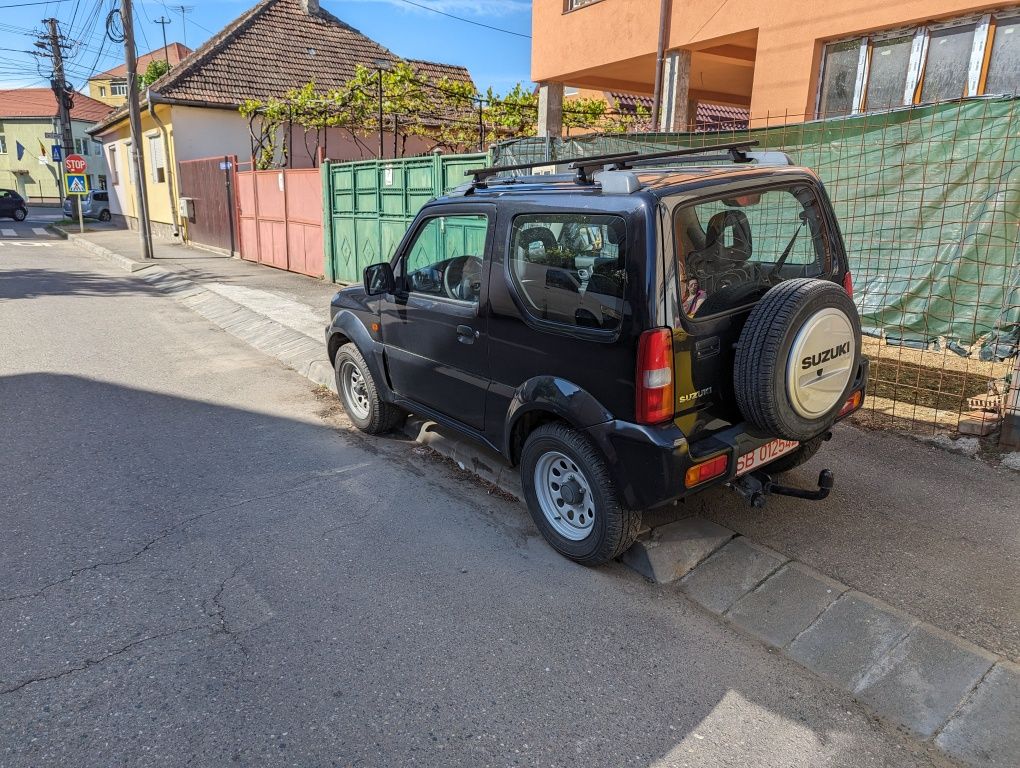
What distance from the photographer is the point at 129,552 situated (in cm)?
371

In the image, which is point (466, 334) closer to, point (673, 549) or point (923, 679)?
point (673, 549)

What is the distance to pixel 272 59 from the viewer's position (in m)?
22.3

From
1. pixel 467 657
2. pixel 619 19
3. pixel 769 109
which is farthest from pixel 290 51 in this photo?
pixel 467 657

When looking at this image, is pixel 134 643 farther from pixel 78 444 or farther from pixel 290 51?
pixel 290 51

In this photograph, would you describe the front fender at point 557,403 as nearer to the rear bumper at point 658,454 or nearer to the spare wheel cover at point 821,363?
the rear bumper at point 658,454

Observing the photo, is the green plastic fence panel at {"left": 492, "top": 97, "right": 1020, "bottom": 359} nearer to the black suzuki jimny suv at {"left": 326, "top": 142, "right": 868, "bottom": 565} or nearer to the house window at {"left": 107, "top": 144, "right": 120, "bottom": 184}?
the black suzuki jimny suv at {"left": 326, "top": 142, "right": 868, "bottom": 565}

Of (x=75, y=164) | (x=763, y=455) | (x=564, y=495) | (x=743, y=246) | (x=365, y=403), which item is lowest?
(x=365, y=403)

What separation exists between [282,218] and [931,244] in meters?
12.2

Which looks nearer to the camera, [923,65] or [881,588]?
[881,588]

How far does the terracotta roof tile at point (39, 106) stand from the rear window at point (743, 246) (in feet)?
213

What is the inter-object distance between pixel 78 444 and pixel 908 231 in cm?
674

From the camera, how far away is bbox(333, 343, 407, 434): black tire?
530 cm

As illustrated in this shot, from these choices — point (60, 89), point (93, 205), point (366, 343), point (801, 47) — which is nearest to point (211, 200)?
point (801, 47)

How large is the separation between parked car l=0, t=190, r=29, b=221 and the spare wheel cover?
40639mm
